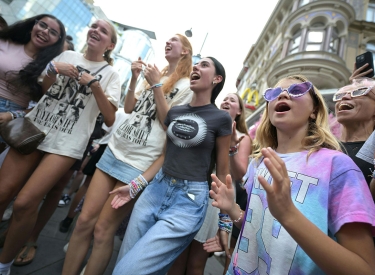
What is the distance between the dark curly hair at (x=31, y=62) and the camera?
2197mm

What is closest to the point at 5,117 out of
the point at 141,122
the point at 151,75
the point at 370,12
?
the point at 141,122

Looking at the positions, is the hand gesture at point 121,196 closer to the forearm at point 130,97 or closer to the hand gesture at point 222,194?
the hand gesture at point 222,194

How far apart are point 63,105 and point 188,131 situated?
137 cm

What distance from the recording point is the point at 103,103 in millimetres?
2047

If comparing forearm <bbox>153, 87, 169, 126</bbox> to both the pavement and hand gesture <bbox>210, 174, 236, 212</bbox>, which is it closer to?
hand gesture <bbox>210, 174, 236, 212</bbox>

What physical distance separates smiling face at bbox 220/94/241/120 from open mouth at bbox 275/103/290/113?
1.30 m

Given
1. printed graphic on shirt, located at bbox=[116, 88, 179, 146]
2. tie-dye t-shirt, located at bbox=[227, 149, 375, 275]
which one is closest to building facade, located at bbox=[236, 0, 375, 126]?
printed graphic on shirt, located at bbox=[116, 88, 179, 146]

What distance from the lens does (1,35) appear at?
239 centimetres

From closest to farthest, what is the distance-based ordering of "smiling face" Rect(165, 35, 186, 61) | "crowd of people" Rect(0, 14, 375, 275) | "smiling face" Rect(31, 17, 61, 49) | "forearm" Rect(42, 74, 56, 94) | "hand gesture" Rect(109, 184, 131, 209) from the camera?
"crowd of people" Rect(0, 14, 375, 275) < "hand gesture" Rect(109, 184, 131, 209) < "forearm" Rect(42, 74, 56, 94) < "smiling face" Rect(165, 35, 186, 61) < "smiling face" Rect(31, 17, 61, 49)

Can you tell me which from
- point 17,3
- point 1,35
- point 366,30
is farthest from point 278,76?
point 17,3

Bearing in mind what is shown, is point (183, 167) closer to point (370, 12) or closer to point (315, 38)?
point (315, 38)

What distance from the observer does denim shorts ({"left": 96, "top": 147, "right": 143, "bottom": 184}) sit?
1814 mm

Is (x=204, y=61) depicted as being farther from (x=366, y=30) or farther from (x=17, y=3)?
(x=17, y=3)

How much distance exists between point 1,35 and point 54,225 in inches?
104
